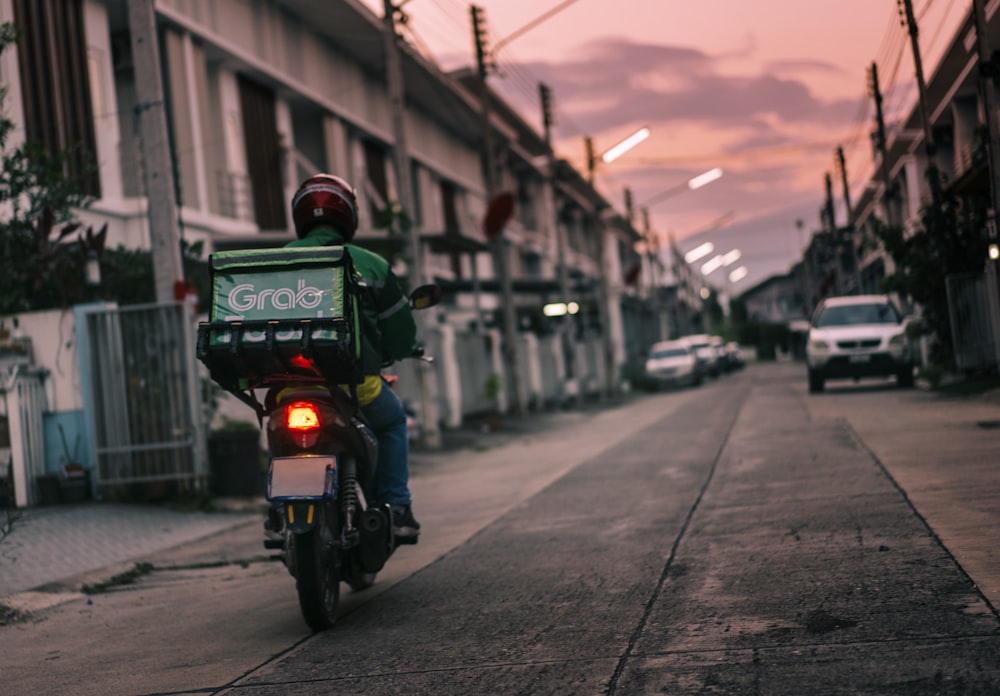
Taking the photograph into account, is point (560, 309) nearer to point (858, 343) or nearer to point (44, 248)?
point (858, 343)

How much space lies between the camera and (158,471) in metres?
13.9

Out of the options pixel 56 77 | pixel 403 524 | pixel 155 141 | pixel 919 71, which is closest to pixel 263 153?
pixel 56 77

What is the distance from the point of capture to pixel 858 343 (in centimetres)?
2561

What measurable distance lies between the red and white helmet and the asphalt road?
1994 mm

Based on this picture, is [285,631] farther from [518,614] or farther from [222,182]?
[222,182]

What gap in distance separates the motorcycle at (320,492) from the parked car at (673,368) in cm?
4434


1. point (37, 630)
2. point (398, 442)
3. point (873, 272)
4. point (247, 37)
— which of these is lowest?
point (37, 630)

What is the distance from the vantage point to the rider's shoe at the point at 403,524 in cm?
668

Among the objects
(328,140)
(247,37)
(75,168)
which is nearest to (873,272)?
(328,140)

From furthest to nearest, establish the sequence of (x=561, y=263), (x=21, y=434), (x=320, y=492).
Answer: (x=561, y=263) → (x=21, y=434) → (x=320, y=492)

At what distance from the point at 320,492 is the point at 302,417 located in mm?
386

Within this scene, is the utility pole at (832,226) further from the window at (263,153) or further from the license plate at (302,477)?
the license plate at (302,477)

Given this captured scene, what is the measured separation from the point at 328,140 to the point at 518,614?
96.3 ft

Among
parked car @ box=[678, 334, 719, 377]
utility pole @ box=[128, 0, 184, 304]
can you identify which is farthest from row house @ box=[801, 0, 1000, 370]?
utility pole @ box=[128, 0, 184, 304]
